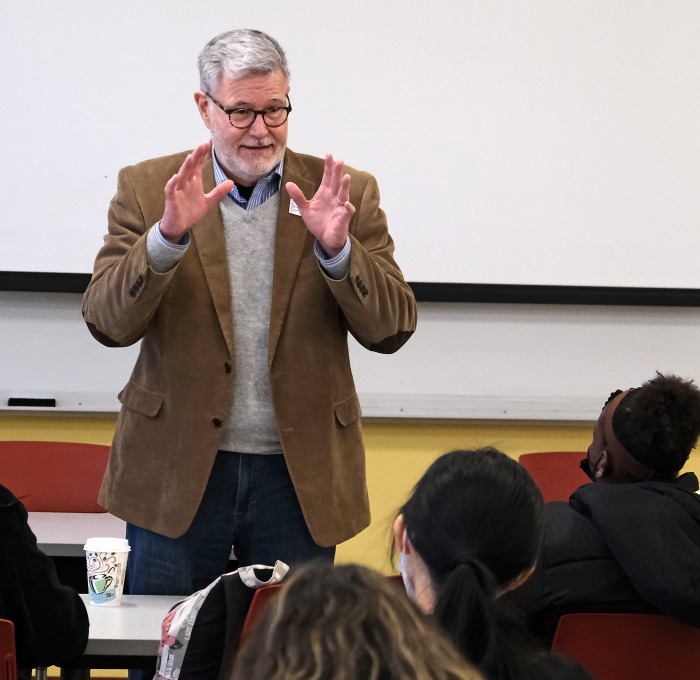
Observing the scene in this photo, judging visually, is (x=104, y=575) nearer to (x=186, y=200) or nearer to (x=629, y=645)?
(x=186, y=200)

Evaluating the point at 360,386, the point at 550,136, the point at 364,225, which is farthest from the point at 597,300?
the point at 364,225

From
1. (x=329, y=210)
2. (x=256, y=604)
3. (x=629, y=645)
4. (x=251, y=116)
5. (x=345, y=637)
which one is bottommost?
(x=629, y=645)

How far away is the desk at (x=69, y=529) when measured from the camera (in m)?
2.69

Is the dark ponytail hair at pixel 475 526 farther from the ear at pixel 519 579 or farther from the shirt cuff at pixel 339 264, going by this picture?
the shirt cuff at pixel 339 264

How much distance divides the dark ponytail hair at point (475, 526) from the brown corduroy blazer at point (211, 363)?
0.78 meters

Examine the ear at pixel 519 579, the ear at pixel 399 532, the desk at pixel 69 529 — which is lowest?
the desk at pixel 69 529

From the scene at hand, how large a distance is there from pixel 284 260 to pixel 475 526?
1.02 m

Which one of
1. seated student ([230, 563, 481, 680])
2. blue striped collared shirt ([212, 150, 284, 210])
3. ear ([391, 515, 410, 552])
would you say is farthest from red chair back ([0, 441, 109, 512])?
seated student ([230, 563, 481, 680])

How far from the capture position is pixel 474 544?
143 centimetres

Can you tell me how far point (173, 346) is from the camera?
2338mm

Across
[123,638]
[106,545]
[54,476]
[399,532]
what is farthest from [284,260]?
[54,476]

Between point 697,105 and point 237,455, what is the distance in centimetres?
253

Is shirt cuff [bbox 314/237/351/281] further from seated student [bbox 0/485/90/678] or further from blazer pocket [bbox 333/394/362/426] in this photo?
seated student [bbox 0/485/90/678]

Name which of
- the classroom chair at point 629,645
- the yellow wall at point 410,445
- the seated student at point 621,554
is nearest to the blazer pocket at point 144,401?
the seated student at point 621,554
